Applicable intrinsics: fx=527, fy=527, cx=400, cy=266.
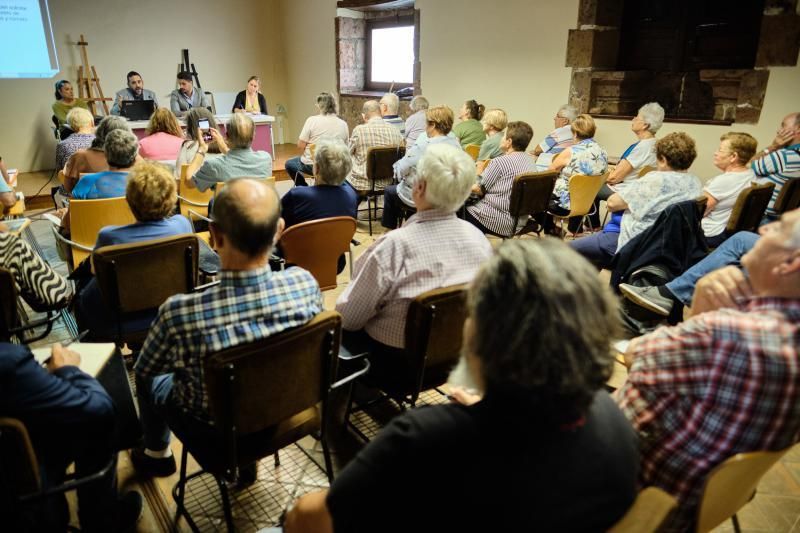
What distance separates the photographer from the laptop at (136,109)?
6864 millimetres

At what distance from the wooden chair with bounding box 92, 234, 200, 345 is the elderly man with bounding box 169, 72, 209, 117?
618 cm

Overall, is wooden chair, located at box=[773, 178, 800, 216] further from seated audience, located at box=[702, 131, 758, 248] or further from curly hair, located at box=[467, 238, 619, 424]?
curly hair, located at box=[467, 238, 619, 424]

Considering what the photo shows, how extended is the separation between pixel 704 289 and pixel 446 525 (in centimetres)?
106

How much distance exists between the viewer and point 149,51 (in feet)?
27.4

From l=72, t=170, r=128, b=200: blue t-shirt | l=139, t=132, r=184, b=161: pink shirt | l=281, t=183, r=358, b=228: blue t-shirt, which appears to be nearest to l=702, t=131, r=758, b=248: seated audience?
l=281, t=183, r=358, b=228: blue t-shirt

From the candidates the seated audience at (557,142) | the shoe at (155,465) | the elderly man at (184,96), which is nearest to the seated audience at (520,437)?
the shoe at (155,465)

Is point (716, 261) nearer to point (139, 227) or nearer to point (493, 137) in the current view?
point (139, 227)

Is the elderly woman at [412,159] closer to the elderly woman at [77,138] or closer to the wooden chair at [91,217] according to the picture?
the wooden chair at [91,217]

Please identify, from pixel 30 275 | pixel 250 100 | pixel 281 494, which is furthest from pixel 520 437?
pixel 250 100

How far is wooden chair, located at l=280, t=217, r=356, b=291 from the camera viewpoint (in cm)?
260

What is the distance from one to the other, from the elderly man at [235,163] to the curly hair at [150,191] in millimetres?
1309

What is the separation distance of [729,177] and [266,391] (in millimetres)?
3146

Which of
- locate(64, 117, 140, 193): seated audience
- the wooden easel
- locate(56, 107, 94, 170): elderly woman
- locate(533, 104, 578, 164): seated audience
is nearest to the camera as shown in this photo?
locate(64, 117, 140, 193): seated audience

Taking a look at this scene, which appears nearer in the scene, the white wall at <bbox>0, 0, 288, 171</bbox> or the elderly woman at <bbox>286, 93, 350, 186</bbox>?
the elderly woman at <bbox>286, 93, 350, 186</bbox>
